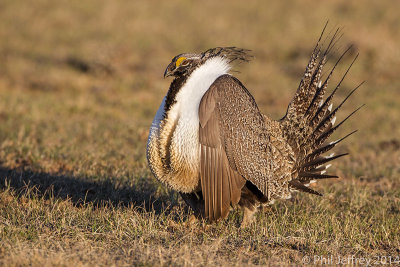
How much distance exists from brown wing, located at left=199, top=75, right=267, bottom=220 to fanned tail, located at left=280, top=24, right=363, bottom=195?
0.55 m

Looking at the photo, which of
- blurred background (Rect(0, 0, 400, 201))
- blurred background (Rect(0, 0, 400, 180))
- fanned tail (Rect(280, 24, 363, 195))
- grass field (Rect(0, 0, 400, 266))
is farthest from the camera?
blurred background (Rect(0, 0, 400, 180))

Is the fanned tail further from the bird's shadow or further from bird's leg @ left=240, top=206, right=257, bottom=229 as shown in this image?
Answer: the bird's shadow

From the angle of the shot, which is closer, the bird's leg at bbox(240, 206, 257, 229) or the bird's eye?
the bird's eye

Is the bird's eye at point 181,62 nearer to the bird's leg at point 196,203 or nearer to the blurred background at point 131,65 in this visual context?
the blurred background at point 131,65

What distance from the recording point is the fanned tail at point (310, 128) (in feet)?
13.1

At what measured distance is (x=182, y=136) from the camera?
127 inches

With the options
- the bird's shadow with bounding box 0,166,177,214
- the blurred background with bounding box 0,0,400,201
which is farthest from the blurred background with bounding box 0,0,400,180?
the bird's shadow with bounding box 0,166,177,214

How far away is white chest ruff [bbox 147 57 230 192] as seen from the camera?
3.24 m

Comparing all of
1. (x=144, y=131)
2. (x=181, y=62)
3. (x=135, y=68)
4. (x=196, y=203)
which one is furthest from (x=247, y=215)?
(x=135, y=68)

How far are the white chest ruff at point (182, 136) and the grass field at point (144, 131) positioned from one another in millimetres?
340

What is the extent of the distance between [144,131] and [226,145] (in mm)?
3244

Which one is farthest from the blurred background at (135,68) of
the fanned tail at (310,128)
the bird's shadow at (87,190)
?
the fanned tail at (310,128)

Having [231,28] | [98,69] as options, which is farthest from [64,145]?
[231,28]

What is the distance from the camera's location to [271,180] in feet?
12.1
